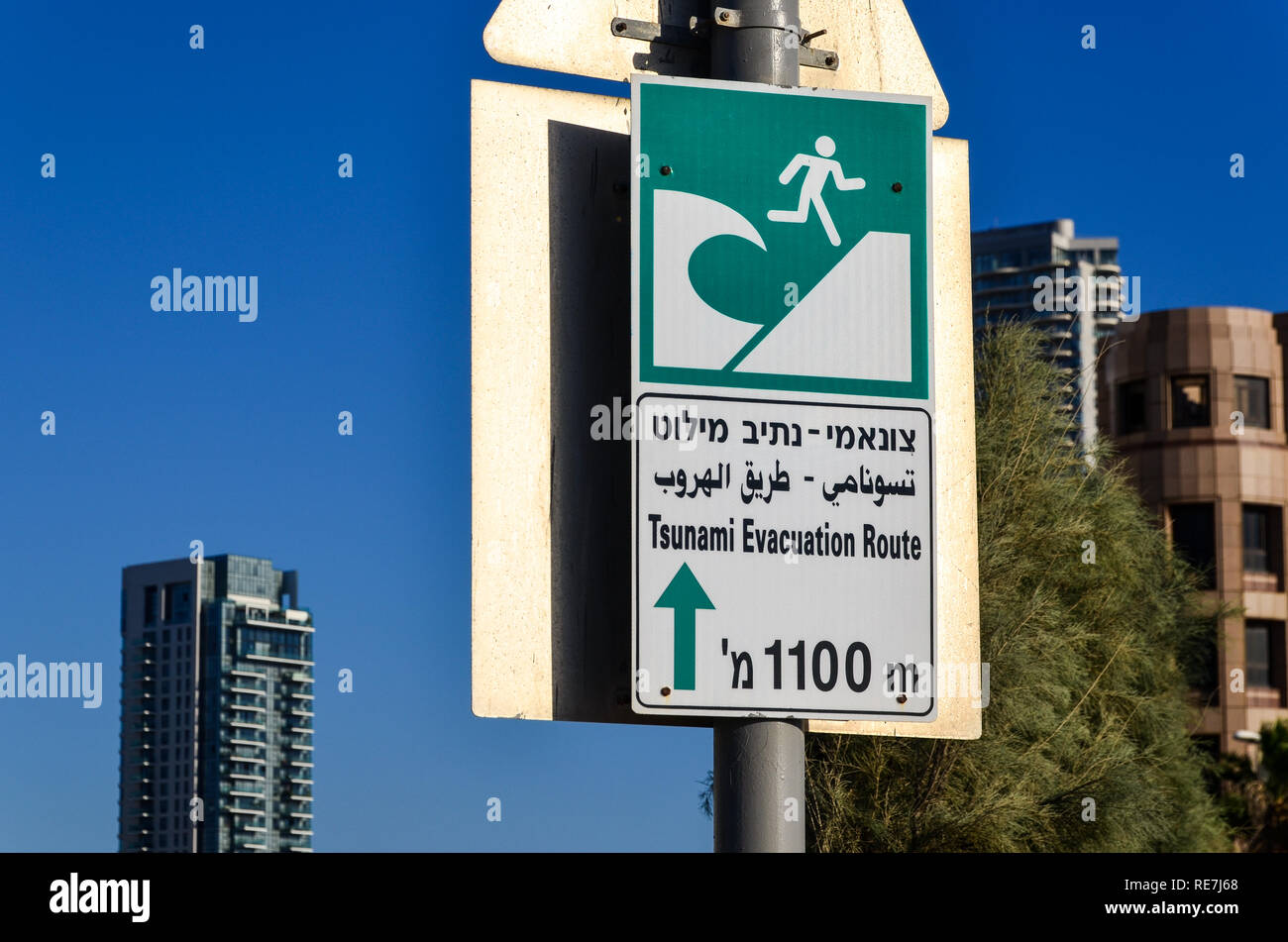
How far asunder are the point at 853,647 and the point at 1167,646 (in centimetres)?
2401

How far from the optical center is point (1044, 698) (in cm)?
2005

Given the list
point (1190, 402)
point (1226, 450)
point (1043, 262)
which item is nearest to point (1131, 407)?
point (1190, 402)

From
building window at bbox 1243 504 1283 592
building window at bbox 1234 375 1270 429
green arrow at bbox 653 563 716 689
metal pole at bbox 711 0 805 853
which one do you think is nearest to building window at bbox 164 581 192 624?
building window at bbox 1243 504 1283 592

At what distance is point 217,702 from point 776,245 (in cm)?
17003

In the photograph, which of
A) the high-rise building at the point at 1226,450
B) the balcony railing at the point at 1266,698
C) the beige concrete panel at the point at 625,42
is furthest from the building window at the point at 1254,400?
the beige concrete panel at the point at 625,42

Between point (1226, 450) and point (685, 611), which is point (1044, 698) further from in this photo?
point (1226, 450)

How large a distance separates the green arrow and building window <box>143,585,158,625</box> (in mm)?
176111

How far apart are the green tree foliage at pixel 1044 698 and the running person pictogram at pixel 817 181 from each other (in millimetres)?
15027

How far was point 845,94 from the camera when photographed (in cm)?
358

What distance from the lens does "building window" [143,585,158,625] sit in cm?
17375

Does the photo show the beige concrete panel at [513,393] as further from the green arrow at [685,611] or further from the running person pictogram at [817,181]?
the running person pictogram at [817,181]
